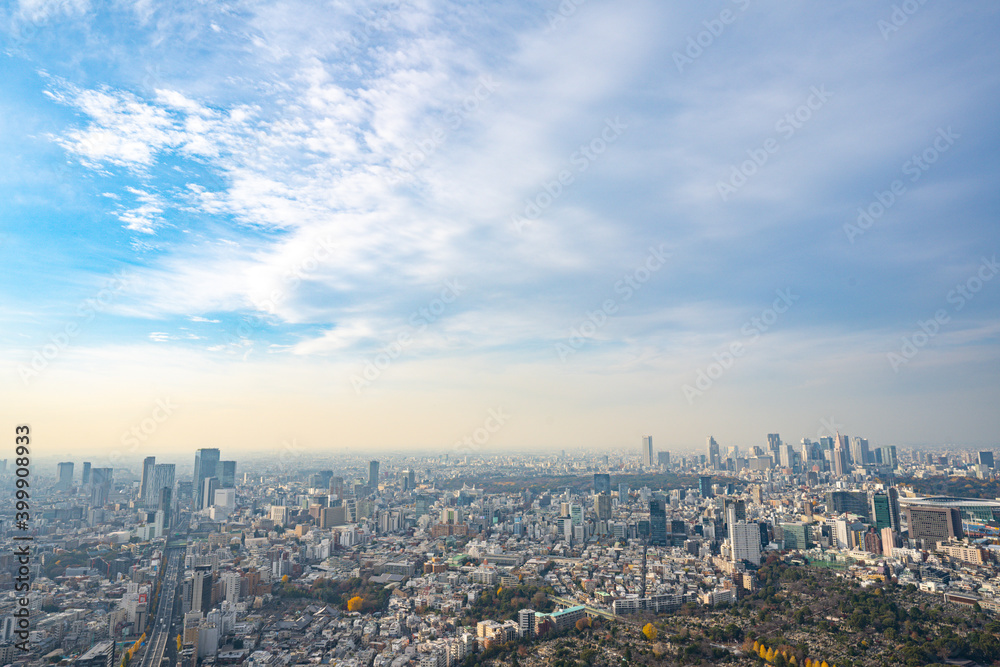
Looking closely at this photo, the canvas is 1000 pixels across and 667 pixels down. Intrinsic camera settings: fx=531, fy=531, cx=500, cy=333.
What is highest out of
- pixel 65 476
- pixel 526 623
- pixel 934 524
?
pixel 65 476

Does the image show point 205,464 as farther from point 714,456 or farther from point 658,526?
point 714,456

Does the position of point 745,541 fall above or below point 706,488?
above

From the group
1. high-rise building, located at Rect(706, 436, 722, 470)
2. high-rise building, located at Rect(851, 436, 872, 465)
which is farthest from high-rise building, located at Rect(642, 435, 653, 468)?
high-rise building, located at Rect(851, 436, 872, 465)

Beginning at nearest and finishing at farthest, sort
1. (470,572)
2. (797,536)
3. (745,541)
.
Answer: (470,572), (745,541), (797,536)

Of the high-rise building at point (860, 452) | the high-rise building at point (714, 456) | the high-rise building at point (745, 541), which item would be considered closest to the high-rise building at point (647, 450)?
the high-rise building at point (714, 456)

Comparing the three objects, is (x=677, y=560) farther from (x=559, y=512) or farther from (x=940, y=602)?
(x=559, y=512)

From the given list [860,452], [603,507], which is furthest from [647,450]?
[603,507]
